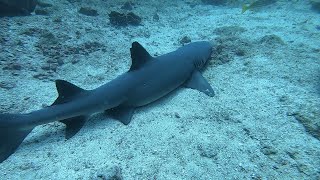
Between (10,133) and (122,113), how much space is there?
5.04 ft

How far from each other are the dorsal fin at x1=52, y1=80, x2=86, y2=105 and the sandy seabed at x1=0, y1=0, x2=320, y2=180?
0.50 meters

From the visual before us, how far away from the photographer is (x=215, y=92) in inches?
174

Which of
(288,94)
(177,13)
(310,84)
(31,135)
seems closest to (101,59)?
(31,135)

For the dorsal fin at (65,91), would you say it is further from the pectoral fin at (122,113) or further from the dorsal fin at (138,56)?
the dorsal fin at (138,56)

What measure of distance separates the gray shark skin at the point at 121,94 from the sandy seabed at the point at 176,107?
0.17m

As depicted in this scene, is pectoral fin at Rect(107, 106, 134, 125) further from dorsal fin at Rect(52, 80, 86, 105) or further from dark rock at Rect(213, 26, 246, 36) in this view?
dark rock at Rect(213, 26, 246, 36)

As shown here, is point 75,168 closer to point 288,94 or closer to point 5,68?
point 5,68

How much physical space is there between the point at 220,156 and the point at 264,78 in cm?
225

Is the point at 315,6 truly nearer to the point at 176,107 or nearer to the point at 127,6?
the point at 127,6

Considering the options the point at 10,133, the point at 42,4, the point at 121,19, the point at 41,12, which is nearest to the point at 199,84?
the point at 10,133

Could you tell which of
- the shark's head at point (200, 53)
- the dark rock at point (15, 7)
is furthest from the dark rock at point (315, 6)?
the dark rock at point (15, 7)

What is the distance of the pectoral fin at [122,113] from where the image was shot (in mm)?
3797

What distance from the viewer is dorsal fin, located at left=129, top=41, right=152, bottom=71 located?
3.95 meters

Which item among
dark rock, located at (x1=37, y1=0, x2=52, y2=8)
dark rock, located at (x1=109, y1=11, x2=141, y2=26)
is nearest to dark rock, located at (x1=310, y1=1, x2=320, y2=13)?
dark rock, located at (x1=109, y1=11, x2=141, y2=26)
